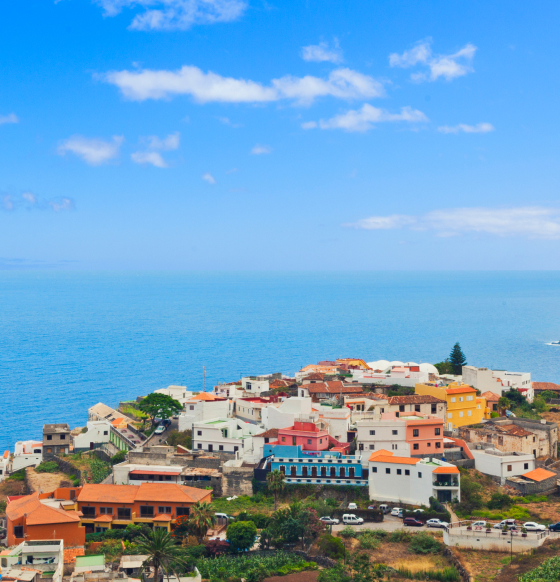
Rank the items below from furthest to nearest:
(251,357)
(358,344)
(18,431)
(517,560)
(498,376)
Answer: (358,344) → (251,357) → (18,431) → (498,376) → (517,560)

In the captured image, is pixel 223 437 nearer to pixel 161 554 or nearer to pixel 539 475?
pixel 161 554

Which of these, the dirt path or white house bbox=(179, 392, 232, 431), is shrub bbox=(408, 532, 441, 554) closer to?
white house bbox=(179, 392, 232, 431)

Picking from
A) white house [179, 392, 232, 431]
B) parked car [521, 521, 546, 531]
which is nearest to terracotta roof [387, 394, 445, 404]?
white house [179, 392, 232, 431]

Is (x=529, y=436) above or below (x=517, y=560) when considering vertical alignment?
above

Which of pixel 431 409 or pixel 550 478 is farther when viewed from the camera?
pixel 431 409

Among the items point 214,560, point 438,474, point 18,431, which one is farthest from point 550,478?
point 18,431

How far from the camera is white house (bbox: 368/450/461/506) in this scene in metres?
38.5

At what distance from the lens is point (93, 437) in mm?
55562

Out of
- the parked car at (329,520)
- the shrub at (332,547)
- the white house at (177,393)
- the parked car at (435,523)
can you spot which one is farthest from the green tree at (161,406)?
A: the parked car at (435,523)

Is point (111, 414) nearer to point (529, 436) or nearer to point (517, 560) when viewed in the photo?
point (529, 436)

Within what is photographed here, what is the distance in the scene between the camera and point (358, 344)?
126688 millimetres

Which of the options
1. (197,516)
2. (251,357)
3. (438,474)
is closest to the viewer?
(197,516)

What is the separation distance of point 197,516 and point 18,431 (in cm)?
3961

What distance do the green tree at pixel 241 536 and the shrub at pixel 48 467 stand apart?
22.7 metres
